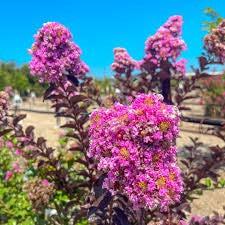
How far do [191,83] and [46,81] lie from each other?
1.44 m

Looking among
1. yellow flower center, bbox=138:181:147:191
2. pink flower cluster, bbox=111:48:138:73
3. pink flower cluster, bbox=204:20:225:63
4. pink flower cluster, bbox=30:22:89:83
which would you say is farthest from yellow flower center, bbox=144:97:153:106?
pink flower cluster, bbox=111:48:138:73

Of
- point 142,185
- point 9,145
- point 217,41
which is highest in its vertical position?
point 217,41

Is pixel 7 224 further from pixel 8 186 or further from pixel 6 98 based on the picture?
pixel 6 98

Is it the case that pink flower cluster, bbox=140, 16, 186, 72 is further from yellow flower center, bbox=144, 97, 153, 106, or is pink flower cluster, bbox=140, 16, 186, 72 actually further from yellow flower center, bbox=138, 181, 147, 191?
yellow flower center, bbox=138, 181, 147, 191

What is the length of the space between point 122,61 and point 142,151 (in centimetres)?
329

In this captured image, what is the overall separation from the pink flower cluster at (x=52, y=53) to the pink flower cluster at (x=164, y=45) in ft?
4.35

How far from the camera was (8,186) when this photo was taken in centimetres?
629

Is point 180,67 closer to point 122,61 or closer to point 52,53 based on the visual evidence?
point 122,61

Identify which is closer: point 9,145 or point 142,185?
point 142,185

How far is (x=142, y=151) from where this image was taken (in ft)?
7.15

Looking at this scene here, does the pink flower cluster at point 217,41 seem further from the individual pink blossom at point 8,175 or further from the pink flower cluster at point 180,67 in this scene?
the individual pink blossom at point 8,175

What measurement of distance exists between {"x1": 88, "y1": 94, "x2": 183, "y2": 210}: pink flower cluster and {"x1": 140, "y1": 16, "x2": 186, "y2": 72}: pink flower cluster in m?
2.34

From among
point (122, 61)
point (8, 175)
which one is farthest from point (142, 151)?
point (8, 175)

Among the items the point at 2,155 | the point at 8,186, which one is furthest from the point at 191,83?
the point at 2,155
